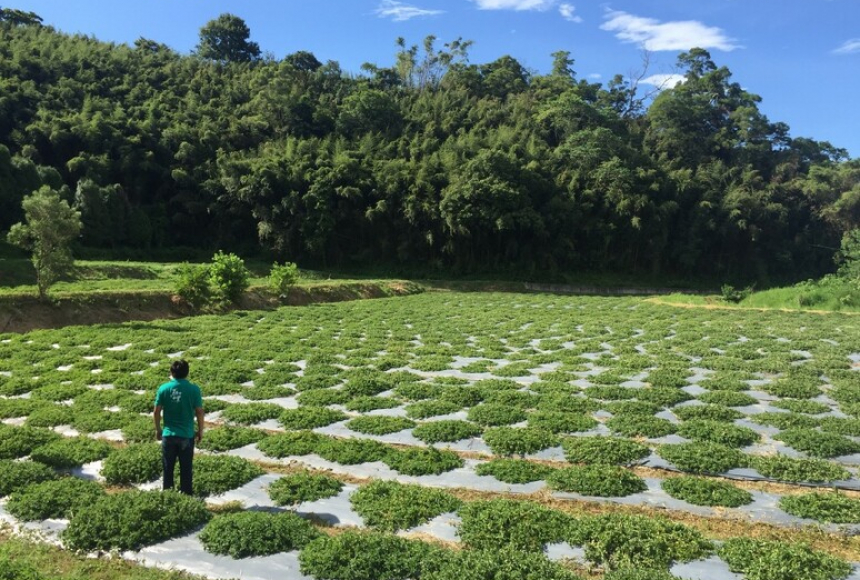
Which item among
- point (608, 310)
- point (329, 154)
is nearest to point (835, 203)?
point (608, 310)

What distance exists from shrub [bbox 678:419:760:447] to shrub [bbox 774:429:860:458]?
0.36 m

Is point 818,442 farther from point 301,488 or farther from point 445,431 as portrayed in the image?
point 301,488

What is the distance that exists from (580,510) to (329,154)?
38.6m

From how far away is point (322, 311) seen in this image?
64.6ft

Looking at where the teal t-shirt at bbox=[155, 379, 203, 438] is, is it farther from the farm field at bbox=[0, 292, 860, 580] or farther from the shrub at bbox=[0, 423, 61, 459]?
the shrub at bbox=[0, 423, 61, 459]

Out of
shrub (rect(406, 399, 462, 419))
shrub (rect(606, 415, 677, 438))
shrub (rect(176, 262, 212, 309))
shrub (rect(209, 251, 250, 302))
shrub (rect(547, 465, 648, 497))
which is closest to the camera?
shrub (rect(547, 465, 648, 497))

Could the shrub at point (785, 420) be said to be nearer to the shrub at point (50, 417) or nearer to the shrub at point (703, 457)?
the shrub at point (703, 457)

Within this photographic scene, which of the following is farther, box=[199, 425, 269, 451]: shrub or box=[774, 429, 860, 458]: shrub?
box=[199, 425, 269, 451]: shrub

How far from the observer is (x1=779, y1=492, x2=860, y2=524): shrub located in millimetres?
4465

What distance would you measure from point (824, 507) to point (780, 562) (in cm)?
143

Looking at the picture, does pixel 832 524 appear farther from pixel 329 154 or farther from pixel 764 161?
pixel 764 161

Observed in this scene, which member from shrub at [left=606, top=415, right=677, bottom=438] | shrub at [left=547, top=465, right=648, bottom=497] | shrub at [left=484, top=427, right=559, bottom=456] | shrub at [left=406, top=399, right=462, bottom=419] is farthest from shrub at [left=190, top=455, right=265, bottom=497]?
shrub at [left=606, top=415, right=677, bottom=438]

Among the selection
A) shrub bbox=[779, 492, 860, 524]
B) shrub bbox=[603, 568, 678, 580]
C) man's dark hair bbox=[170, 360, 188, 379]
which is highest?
man's dark hair bbox=[170, 360, 188, 379]

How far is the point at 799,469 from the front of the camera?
18.0ft
